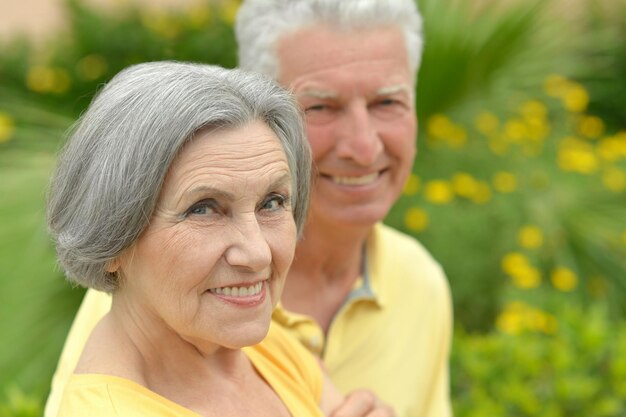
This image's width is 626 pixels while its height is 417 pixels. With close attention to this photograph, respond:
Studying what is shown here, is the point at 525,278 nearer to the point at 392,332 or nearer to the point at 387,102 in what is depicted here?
the point at 392,332

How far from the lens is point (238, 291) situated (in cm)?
190

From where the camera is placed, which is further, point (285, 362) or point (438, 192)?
point (438, 192)

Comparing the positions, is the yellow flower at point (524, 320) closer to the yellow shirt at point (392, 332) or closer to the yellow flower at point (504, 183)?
the yellow flower at point (504, 183)

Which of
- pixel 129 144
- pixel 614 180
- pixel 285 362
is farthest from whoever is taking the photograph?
pixel 614 180

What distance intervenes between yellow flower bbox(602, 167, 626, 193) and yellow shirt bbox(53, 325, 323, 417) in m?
3.64

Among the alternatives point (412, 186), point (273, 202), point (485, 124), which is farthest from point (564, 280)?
point (273, 202)

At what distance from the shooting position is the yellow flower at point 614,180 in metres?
5.55

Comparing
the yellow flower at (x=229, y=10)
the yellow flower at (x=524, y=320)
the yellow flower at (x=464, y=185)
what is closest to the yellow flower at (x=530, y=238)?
the yellow flower at (x=464, y=185)

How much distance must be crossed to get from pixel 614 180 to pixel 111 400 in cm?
421

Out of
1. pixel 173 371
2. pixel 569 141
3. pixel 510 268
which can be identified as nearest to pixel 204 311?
pixel 173 371

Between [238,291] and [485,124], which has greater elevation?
[238,291]

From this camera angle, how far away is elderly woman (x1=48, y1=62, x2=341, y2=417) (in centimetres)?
181

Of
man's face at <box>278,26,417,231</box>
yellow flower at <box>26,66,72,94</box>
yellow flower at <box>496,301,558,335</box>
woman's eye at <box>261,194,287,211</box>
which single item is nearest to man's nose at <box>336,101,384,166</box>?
man's face at <box>278,26,417,231</box>

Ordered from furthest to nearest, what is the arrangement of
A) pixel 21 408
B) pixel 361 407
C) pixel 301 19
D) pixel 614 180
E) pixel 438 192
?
pixel 614 180, pixel 438 192, pixel 21 408, pixel 301 19, pixel 361 407
